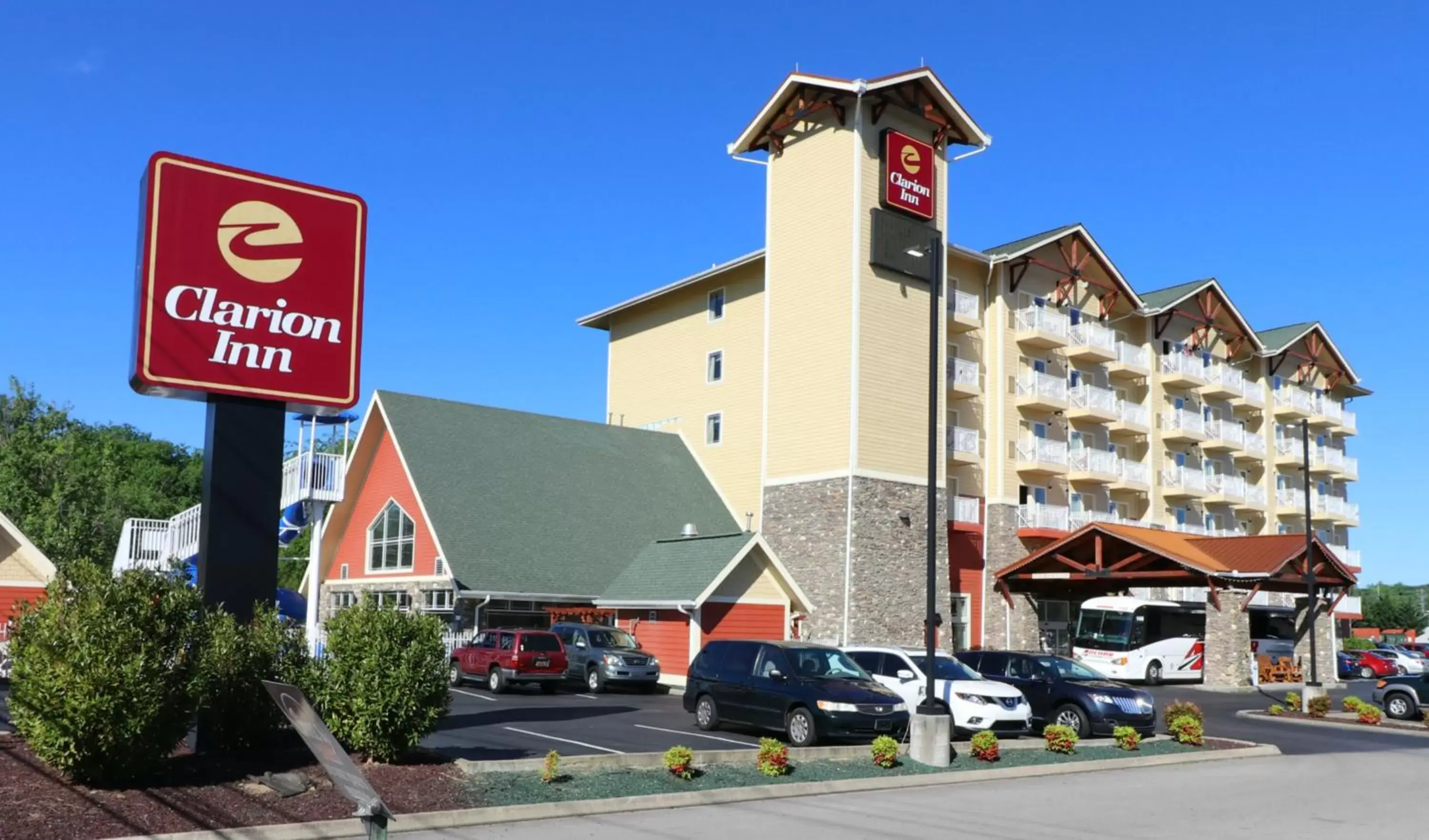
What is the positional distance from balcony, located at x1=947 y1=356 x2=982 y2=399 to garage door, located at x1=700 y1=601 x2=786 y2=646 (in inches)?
522

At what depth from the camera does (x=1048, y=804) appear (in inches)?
627

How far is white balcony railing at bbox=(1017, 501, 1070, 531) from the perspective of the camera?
47.5m

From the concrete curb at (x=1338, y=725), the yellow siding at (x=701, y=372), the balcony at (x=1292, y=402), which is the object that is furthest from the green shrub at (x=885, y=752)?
the balcony at (x=1292, y=402)

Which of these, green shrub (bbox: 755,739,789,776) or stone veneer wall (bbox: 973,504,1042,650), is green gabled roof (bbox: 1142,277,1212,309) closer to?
stone veneer wall (bbox: 973,504,1042,650)

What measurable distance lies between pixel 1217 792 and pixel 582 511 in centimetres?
2652

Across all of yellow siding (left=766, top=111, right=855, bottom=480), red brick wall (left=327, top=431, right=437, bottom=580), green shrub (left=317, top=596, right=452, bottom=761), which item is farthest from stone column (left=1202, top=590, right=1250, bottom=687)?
green shrub (left=317, top=596, right=452, bottom=761)

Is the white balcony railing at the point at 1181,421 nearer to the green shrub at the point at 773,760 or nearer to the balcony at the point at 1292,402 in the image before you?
the balcony at the point at 1292,402

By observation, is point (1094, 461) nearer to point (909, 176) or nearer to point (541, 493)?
point (909, 176)

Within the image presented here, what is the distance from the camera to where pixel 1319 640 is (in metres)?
53.8

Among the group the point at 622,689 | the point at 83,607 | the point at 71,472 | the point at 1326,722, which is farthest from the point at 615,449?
the point at 83,607

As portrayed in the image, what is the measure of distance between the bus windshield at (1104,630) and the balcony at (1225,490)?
14.9 metres

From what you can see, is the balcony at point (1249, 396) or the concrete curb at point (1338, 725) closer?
the concrete curb at point (1338, 725)

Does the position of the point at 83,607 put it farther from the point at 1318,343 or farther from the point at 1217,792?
the point at 1318,343

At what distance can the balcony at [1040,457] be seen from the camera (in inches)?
1874
